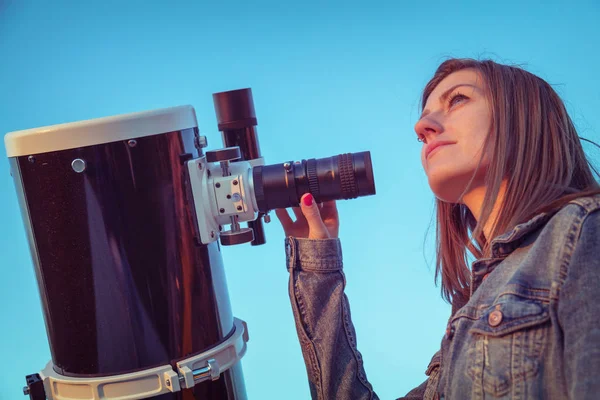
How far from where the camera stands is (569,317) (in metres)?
0.74

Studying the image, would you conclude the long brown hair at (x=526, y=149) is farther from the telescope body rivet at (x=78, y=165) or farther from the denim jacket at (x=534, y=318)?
the telescope body rivet at (x=78, y=165)

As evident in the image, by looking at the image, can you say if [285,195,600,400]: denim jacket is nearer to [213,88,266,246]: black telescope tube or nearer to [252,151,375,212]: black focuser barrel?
[252,151,375,212]: black focuser barrel

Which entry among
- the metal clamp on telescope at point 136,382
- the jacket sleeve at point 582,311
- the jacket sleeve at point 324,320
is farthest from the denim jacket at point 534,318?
the metal clamp on telescope at point 136,382

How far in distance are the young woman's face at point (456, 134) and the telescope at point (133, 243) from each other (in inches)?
4.6

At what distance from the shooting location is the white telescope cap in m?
0.94

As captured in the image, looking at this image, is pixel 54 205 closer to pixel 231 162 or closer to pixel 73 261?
pixel 73 261

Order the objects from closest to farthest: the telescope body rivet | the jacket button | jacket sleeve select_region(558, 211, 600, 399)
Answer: jacket sleeve select_region(558, 211, 600, 399) < the jacket button < the telescope body rivet

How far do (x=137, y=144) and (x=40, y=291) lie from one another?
0.30m

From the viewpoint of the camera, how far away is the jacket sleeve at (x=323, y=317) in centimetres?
118

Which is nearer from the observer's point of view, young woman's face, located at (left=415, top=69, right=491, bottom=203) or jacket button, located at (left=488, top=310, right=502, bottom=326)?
jacket button, located at (left=488, top=310, right=502, bottom=326)

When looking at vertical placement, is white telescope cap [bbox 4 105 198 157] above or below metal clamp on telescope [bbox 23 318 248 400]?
above

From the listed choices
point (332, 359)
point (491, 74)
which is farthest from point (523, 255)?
point (332, 359)

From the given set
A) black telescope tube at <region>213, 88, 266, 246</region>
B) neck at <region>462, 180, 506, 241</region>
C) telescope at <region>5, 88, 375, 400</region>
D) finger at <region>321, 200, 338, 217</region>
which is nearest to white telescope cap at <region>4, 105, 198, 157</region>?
telescope at <region>5, 88, 375, 400</region>

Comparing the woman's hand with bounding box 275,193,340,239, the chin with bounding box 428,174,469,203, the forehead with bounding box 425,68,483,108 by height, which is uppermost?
the forehead with bounding box 425,68,483,108
